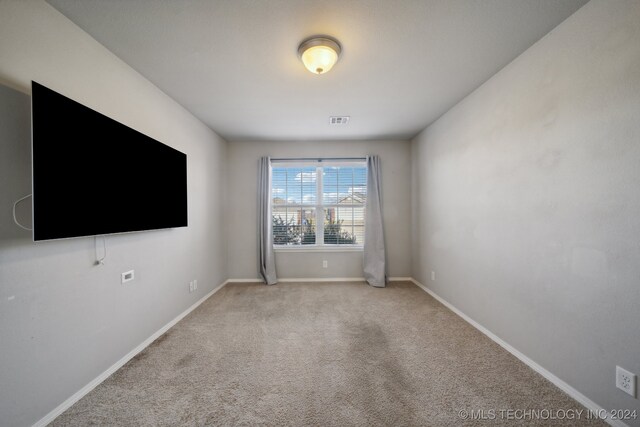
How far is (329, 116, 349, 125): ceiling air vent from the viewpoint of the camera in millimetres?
3029

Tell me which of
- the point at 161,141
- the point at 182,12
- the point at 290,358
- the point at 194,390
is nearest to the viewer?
the point at 182,12

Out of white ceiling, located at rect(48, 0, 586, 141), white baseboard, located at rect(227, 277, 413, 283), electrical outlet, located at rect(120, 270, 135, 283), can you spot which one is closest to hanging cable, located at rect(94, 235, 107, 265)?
electrical outlet, located at rect(120, 270, 135, 283)

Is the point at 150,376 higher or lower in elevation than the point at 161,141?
lower

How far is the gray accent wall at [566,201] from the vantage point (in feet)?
4.11

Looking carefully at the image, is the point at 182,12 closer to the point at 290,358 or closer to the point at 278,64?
the point at 278,64

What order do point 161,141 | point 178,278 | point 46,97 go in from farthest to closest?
point 178,278, point 161,141, point 46,97

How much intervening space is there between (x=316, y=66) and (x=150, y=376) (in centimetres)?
260

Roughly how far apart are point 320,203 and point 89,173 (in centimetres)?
305

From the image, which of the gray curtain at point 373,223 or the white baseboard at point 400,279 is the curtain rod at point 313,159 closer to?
the gray curtain at point 373,223

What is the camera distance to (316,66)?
1764 mm

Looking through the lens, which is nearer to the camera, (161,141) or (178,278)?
(161,141)

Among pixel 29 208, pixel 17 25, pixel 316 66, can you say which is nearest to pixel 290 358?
pixel 29 208

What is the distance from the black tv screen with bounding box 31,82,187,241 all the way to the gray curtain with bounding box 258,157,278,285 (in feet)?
5.73

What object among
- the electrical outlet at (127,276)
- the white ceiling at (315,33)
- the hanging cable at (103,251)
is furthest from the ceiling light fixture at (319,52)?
the electrical outlet at (127,276)
